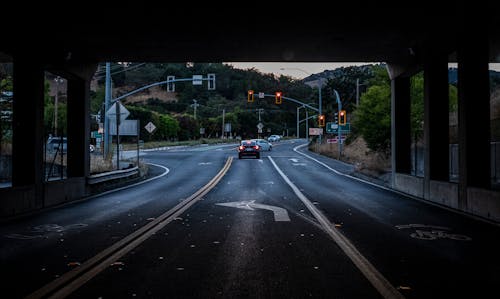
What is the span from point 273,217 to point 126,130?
733 inches

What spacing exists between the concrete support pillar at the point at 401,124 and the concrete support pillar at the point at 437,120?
3504 mm

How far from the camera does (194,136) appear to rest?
96188mm

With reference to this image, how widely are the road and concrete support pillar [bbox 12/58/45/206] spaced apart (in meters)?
1.34

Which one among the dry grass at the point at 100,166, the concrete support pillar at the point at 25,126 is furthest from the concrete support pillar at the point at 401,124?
the concrete support pillar at the point at 25,126

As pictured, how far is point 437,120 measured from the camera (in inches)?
680

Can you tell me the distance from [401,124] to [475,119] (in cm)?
725

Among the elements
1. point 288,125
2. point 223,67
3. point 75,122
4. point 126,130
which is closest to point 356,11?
point 75,122

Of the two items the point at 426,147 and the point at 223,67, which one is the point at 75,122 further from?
the point at 223,67

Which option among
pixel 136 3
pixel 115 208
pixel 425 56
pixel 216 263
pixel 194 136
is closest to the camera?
pixel 216 263

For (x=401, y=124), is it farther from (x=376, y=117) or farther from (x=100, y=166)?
(x=100, y=166)

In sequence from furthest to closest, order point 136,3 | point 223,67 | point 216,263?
point 223,67
point 136,3
point 216,263

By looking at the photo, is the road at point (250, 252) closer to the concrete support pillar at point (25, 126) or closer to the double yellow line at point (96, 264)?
the double yellow line at point (96, 264)

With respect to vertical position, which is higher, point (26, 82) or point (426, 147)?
point (26, 82)

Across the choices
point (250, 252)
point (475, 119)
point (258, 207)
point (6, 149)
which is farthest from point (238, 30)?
point (6, 149)
